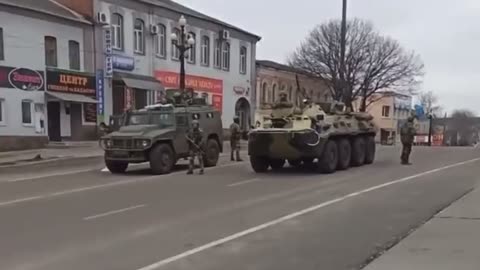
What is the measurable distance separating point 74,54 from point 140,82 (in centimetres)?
438

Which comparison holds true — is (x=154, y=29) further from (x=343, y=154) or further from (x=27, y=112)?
(x=343, y=154)

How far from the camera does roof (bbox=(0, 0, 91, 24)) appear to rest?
92.2 ft

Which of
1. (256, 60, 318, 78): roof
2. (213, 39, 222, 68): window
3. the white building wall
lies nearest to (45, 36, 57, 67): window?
the white building wall

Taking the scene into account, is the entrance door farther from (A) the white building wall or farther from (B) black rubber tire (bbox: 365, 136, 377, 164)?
(B) black rubber tire (bbox: 365, 136, 377, 164)

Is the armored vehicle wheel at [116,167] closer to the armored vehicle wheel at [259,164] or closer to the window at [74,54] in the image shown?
the armored vehicle wheel at [259,164]

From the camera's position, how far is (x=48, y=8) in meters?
30.5

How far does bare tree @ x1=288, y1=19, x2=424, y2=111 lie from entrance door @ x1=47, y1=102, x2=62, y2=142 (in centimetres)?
2747

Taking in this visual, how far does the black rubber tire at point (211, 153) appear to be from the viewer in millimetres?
21486

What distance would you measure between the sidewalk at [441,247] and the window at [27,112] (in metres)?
22.5

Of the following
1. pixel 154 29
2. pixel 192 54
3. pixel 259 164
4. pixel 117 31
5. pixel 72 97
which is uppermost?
pixel 154 29

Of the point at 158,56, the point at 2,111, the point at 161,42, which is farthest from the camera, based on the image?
the point at 161,42

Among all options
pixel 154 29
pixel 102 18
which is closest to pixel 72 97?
pixel 102 18

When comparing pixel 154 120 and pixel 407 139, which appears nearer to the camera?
pixel 154 120

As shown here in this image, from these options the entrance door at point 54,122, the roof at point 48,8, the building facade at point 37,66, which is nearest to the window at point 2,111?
the building facade at point 37,66
